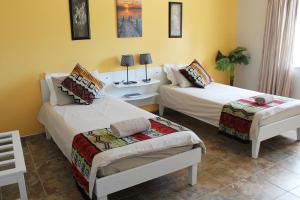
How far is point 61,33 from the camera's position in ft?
12.1

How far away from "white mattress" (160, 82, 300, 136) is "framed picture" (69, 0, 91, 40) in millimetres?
1508

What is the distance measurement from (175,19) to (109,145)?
3.00m

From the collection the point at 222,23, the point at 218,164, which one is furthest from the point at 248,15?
the point at 218,164

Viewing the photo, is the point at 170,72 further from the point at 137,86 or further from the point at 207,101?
the point at 207,101

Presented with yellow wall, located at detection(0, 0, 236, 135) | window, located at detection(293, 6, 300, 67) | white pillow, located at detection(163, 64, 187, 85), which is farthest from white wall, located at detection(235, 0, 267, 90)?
white pillow, located at detection(163, 64, 187, 85)

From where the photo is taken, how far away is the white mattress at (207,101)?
130 inches

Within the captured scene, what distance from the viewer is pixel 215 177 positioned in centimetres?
277

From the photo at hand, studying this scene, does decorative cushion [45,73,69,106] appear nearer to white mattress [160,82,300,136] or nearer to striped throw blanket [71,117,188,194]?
striped throw blanket [71,117,188,194]

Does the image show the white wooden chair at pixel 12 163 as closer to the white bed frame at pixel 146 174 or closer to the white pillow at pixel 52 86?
the white bed frame at pixel 146 174

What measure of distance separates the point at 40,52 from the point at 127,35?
4.20ft

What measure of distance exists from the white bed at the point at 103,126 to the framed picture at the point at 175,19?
1.71 m

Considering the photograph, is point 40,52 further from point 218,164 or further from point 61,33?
point 218,164

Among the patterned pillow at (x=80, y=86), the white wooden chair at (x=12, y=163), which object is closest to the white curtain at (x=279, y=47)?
the patterned pillow at (x=80, y=86)

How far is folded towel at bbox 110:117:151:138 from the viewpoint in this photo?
2332 millimetres
